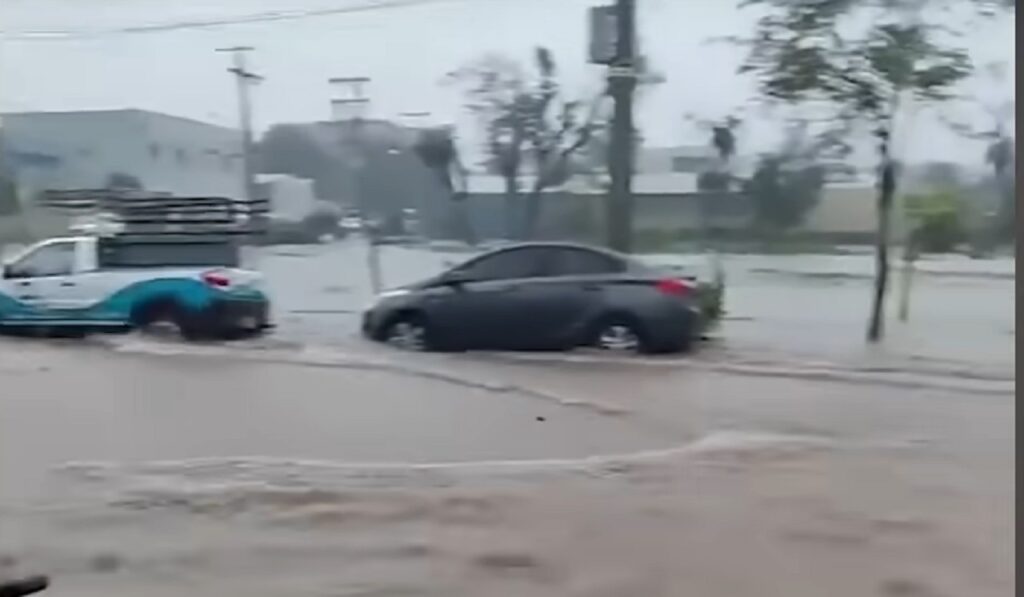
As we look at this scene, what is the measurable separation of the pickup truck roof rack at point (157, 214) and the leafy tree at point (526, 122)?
380 mm

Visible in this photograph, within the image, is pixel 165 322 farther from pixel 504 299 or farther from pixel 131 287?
pixel 504 299

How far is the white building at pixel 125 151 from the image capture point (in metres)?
1.97

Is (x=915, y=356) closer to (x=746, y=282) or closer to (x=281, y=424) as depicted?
(x=746, y=282)

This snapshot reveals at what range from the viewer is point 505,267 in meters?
1.95

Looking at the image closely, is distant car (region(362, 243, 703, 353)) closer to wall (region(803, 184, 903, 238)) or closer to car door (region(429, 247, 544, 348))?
car door (region(429, 247, 544, 348))

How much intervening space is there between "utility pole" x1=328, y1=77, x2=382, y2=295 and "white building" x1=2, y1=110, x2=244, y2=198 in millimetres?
172

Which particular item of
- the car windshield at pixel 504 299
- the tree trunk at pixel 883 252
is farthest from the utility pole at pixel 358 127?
the tree trunk at pixel 883 252

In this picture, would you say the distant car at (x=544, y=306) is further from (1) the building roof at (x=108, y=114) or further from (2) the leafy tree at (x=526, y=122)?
(1) the building roof at (x=108, y=114)

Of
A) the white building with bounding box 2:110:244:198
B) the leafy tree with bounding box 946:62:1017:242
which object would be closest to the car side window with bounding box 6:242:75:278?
the white building with bounding box 2:110:244:198

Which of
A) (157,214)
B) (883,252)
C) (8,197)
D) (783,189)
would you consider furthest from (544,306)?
(8,197)

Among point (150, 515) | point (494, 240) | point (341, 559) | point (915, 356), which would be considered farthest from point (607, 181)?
point (150, 515)

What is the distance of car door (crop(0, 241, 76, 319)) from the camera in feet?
6.54

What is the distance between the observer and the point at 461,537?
1.88 metres

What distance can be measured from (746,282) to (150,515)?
995 millimetres
